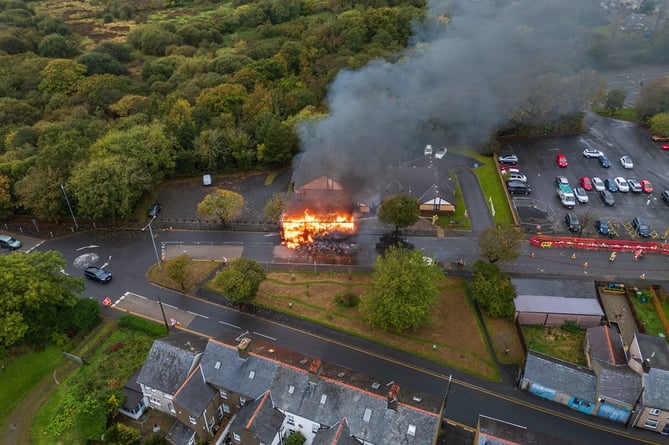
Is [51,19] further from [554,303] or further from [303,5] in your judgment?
[554,303]

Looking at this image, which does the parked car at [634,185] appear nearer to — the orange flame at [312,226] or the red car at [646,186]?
the red car at [646,186]

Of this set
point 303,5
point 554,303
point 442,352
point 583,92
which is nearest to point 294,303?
point 442,352

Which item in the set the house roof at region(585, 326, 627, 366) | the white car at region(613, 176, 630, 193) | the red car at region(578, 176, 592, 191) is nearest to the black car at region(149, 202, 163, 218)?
the house roof at region(585, 326, 627, 366)

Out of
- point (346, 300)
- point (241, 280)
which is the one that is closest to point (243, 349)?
point (241, 280)

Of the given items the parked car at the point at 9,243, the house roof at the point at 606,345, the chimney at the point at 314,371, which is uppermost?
the chimney at the point at 314,371

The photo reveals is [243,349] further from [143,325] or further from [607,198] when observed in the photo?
[607,198]

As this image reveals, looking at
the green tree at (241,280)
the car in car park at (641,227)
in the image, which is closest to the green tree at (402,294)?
the green tree at (241,280)

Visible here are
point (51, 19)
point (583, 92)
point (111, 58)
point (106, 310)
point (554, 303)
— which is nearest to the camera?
point (554, 303)
